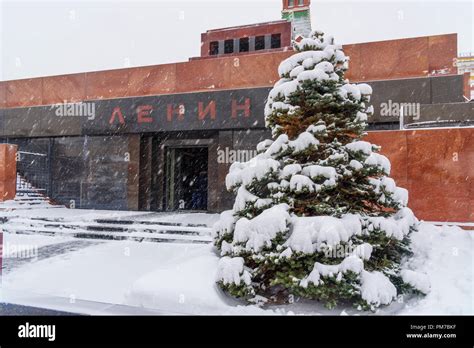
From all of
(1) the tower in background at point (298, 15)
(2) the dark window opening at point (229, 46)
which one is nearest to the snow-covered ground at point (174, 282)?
(2) the dark window opening at point (229, 46)

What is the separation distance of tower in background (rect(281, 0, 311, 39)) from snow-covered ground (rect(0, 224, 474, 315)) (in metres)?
31.8

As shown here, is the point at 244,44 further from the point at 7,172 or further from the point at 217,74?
the point at 7,172

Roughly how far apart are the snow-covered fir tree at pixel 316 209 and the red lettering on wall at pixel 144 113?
8290mm

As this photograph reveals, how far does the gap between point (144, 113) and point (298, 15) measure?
28873 millimetres

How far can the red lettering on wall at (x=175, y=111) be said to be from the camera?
1272 centimetres

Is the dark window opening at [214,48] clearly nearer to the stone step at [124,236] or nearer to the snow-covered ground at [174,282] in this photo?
the stone step at [124,236]

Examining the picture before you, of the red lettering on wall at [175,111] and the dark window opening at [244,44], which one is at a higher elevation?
Result: the dark window opening at [244,44]

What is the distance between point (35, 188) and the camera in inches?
604

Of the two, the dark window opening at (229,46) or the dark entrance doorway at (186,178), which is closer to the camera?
the dark entrance doorway at (186,178)

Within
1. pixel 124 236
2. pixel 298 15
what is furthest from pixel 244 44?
pixel 124 236

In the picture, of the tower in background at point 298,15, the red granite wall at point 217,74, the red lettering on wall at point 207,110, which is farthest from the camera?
the tower in background at point 298,15

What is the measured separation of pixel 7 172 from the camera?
13.6 meters

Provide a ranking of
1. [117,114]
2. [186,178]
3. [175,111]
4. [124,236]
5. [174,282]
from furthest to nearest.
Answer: [186,178]
[117,114]
[175,111]
[124,236]
[174,282]
